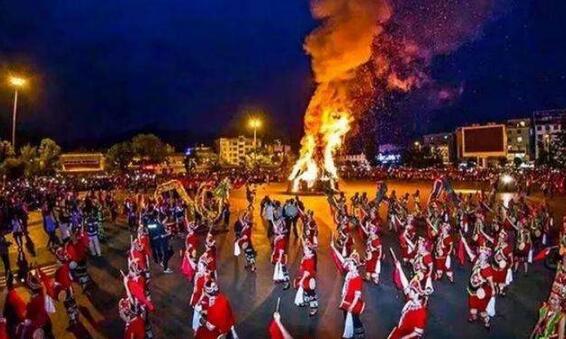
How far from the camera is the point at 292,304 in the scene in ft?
46.1

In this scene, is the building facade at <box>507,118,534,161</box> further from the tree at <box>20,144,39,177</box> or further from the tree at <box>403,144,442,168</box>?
the tree at <box>20,144,39,177</box>

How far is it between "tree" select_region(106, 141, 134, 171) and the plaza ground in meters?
93.0

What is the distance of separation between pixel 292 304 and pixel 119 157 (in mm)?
103183

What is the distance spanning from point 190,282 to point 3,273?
758cm

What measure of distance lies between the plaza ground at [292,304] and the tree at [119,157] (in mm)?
93013

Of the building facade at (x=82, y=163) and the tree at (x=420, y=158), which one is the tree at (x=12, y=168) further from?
the tree at (x=420, y=158)

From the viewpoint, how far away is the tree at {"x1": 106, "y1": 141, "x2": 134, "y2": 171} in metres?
110

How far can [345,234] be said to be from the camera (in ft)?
53.1

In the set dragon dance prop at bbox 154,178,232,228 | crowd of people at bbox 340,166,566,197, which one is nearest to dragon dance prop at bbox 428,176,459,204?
dragon dance prop at bbox 154,178,232,228

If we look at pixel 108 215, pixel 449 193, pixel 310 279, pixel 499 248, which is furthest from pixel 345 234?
pixel 108 215

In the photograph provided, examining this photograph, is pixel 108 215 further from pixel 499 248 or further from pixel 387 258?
pixel 499 248

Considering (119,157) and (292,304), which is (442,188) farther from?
(119,157)

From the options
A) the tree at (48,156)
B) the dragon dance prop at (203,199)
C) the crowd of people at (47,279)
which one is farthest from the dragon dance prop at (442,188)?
the tree at (48,156)

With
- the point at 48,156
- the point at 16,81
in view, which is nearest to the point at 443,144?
the point at 48,156
